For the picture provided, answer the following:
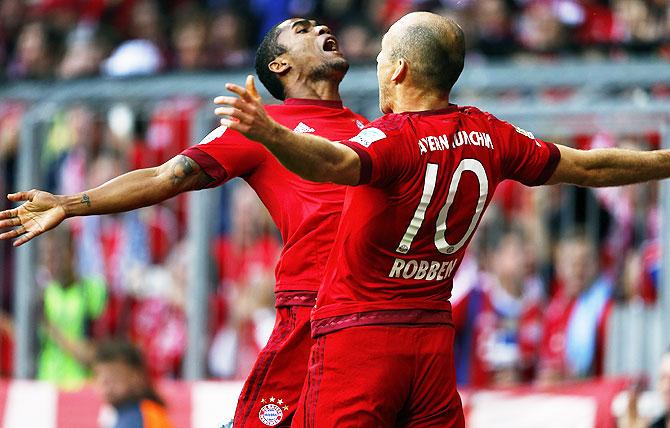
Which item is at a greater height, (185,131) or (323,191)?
(185,131)

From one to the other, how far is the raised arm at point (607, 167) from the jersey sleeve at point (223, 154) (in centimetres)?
117

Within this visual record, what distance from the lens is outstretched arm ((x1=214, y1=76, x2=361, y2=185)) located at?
15.2 ft

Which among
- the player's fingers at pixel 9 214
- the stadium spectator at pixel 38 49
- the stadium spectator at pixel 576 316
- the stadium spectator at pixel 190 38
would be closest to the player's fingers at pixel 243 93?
the player's fingers at pixel 9 214

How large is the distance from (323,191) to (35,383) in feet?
17.7

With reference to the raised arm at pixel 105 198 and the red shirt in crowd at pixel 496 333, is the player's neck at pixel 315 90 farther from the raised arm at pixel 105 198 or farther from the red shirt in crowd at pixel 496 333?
the red shirt in crowd at pixel 496 333

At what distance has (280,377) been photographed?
5773 mm

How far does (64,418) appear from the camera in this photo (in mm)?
10328

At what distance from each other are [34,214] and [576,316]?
14.8 ft

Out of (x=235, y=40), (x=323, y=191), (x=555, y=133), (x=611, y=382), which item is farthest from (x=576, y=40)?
(x=323, y=191)

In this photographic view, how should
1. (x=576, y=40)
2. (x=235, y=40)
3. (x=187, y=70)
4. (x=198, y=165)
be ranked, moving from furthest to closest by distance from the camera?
(x=235, y=40) → (x=187, y=70) → (x=576, y=40) → (x=198, y=165)

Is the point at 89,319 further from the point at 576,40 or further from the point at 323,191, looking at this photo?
the point at 323,191

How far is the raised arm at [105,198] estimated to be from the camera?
210 inches

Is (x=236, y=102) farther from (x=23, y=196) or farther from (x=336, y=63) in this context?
(x=336, y=63)

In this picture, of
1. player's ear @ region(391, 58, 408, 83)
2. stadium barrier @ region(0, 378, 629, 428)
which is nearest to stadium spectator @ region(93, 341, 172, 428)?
stadium barrier @ region(0, 378, 629, 428)
